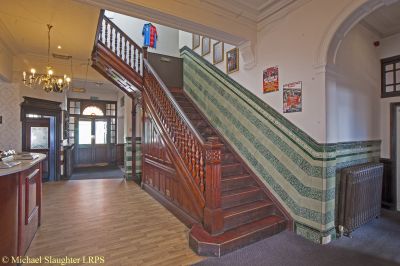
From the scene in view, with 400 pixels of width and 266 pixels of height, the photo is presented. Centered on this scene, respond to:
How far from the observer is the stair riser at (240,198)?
123 inches

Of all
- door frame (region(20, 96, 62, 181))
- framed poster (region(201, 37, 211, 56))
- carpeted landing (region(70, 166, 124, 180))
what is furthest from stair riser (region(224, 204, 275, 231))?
door frame (region(20, 96, 62, 181))

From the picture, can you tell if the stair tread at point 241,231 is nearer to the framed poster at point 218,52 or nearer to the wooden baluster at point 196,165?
the wooden baluster at point 196,165

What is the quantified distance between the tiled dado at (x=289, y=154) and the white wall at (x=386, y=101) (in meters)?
0.15

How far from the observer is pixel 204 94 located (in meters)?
5.14

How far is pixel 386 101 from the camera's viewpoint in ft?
13.1

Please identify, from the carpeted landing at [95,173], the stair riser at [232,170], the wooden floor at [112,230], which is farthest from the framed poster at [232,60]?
the carpeted landing at [95,173]

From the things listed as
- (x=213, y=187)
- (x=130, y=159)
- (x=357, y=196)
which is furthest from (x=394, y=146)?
(x=130, y=159)

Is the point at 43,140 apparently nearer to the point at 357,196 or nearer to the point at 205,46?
the point at 205,46

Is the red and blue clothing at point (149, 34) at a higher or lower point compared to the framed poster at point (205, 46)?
higher

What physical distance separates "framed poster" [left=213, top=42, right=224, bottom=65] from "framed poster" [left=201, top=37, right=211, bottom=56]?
0.99ft

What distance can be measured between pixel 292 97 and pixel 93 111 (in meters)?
8.73

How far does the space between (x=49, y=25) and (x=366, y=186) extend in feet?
18.9

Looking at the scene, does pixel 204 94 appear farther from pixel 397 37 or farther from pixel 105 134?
pixel 105 134

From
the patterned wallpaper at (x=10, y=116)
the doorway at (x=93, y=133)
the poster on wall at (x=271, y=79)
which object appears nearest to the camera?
the poster on wall at (x=271, y=79)
